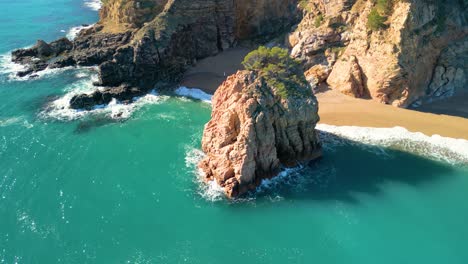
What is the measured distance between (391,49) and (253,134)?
84.9 ft

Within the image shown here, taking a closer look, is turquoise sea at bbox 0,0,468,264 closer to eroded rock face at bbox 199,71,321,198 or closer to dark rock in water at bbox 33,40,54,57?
eroded rock face at bbox 199,71,321,198

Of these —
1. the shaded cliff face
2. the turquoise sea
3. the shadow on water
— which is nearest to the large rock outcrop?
the turquoise sea

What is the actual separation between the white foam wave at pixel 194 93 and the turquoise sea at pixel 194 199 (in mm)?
4986

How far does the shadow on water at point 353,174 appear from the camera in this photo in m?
43.3

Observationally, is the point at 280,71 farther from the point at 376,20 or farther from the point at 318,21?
the point at 318,21

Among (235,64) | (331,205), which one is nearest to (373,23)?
(235,64)

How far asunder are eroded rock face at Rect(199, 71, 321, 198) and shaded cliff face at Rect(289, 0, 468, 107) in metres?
16.1

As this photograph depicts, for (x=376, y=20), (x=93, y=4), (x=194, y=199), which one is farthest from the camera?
(x=93, y=4)

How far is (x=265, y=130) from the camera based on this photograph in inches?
1727

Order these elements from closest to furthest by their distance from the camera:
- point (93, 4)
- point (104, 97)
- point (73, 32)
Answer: point (104, 97)
point (73, 32)
point (93, 4)

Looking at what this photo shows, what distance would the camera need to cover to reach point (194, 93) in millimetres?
64562

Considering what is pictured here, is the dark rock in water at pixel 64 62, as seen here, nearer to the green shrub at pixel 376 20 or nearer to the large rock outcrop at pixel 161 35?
the large rock outcrop at pixel 161 35

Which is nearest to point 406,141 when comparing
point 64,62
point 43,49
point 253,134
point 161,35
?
point 253,134

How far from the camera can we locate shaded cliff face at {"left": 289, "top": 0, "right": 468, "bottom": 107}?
57.0 metres
